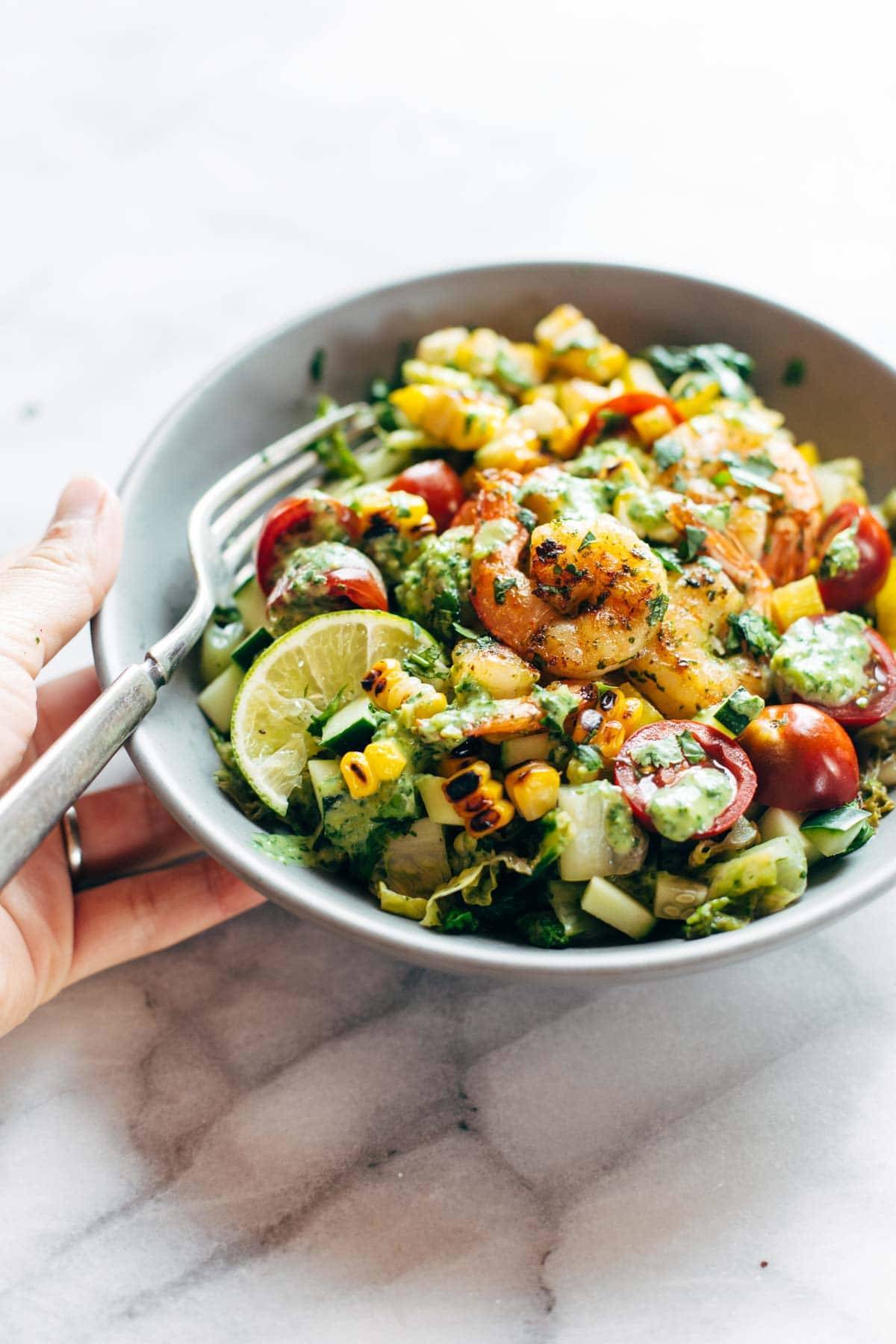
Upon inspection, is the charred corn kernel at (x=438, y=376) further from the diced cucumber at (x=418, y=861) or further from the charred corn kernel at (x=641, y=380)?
the diced cucumber at (x=418, y=861)

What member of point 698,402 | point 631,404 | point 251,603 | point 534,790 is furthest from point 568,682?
point 698,402

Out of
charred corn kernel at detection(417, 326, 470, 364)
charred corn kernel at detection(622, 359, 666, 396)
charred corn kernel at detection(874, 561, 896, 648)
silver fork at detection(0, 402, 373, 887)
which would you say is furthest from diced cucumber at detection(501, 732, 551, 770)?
charred corn kernel at detection(417, 326, 470, 364)

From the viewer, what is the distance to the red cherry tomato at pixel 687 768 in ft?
9.10

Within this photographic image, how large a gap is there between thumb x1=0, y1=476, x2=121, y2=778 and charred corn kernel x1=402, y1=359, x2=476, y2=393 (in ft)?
3.77

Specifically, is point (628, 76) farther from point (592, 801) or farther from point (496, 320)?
point (592, 801)

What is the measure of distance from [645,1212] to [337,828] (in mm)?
1225

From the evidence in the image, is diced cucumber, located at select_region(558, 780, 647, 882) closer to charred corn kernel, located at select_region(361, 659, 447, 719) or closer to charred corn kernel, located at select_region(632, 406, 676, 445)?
charred corn kernel, located at select_region(361, 659, 447, 719)

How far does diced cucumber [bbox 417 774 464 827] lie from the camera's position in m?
2.87

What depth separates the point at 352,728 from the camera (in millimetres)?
2916

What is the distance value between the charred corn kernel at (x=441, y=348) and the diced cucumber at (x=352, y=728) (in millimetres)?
1603

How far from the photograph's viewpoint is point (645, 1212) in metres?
2.86

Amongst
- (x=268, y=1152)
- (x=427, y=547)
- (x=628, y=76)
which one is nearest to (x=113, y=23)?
(x=628, y=76)

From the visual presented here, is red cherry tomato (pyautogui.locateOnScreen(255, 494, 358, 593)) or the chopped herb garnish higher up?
the chopped herb garnish

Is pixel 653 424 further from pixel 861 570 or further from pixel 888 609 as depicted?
pixel 888 609
